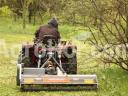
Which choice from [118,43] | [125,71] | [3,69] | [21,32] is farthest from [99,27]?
[21,32]

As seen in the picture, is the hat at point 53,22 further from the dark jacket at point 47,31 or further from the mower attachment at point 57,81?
the mower attachment at point 57,81

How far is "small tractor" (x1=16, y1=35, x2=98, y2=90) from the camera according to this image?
1184 cm

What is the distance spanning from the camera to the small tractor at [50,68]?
11836 mm

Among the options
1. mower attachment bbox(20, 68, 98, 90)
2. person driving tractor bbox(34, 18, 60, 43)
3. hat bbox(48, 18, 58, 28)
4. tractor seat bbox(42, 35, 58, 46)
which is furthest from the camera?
hat bbox(48, 18, 58, 28)

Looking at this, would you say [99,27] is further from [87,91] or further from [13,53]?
[13,53]

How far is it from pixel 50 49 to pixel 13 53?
932 cm

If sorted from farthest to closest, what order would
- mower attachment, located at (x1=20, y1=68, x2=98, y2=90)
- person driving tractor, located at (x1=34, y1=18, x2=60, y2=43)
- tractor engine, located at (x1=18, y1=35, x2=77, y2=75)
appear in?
person driving tractor, located at (x1=34, y1=18, x2=60, y2=43) < tractor engine, located at (x1=18, y1=35, x2=77, y2=75) < mower attachment, located at (x1=20, y1=68, x2=98, y2=90)

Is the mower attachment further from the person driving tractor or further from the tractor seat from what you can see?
the person driving tractor

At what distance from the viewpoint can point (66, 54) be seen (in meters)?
14.0

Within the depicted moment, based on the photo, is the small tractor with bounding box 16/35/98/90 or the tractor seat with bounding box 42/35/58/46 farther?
the tractor seat with bounding box 42/35/58/46

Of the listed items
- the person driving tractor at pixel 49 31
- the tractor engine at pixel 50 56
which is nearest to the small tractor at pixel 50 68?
the tractor engine at pixel 50 56

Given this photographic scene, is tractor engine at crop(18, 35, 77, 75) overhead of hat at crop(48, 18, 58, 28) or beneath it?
beneath

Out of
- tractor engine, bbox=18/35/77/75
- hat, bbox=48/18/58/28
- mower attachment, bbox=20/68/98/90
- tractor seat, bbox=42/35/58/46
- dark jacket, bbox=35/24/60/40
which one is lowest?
mower attachment, bbox=20/68/98/90

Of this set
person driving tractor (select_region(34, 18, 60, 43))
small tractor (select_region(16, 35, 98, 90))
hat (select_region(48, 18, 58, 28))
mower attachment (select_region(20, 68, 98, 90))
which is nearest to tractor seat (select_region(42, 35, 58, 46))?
small tractor (select_region(16, 35, 98, 90))
